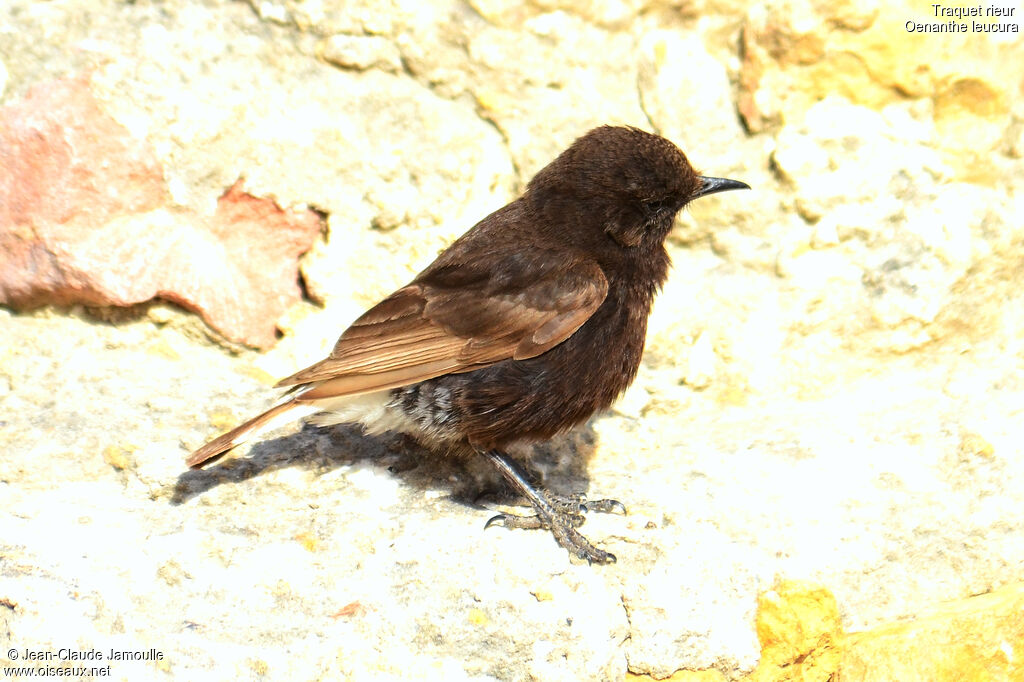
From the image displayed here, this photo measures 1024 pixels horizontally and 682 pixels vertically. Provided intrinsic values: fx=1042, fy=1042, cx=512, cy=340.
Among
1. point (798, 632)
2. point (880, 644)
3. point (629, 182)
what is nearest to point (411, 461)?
point (629, 182)

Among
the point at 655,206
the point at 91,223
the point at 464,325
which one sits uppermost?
the point at 655,206

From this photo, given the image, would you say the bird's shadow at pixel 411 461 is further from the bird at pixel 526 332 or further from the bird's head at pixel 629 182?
the bird's head at pixel 629 182

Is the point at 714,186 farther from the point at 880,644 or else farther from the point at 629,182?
the point at 880,644

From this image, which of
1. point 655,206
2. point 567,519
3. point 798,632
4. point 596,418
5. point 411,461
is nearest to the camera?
point 798,632

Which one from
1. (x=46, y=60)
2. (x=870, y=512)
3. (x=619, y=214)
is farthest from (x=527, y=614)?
(x=46, y=60)

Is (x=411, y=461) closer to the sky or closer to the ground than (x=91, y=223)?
closer to the ground

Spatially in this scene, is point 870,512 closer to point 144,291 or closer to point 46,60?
point 144,291

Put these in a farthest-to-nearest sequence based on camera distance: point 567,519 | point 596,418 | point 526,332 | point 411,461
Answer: point 596,418 < point 411,461 < point 526,332 < point 567,519
